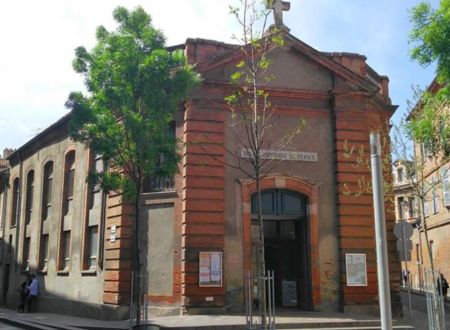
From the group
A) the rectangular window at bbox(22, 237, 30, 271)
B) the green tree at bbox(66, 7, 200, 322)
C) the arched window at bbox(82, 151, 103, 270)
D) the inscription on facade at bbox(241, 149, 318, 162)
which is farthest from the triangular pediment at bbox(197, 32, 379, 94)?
the rectangular window at bbox(22, 237, 30, 271)

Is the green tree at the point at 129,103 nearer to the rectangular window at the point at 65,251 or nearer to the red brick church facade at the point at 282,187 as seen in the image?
the red brick church facade at the point at 282,187

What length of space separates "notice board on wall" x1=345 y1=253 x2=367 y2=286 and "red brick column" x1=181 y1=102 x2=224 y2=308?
4199mm

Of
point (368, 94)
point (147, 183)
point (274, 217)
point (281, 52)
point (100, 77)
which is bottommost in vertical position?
point (274, 217)

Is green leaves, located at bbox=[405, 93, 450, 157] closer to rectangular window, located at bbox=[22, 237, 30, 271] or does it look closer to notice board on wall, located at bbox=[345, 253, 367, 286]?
notice board on wall, located at bbox=[345, 253, 367, 286]

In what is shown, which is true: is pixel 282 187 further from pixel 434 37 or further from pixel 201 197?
pixel 434 37

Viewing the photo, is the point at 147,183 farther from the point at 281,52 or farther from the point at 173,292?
the point at 281,52

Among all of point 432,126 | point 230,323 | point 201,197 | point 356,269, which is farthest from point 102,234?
point 432,126

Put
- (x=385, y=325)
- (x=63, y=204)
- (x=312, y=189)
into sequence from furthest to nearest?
(x=63, y=204) < (x=312, y=189) < (x=385, y=325)

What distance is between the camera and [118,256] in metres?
17.7

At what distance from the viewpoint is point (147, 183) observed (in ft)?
61.4

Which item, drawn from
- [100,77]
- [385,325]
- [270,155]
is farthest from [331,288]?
[385,325]

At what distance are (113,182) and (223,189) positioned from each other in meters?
4.74

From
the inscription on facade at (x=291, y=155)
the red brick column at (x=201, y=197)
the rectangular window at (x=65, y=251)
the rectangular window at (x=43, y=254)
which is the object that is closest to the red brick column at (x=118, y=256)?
the red brick column at (x=201, y=197)

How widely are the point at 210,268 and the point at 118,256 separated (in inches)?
123
